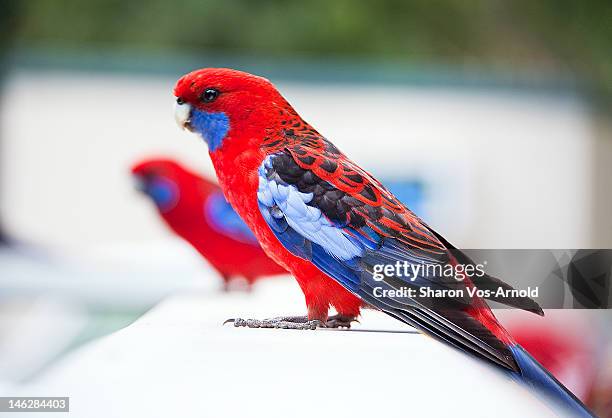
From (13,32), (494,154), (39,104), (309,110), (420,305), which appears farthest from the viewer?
(13,32)

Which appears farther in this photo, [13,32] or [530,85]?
[13,32]

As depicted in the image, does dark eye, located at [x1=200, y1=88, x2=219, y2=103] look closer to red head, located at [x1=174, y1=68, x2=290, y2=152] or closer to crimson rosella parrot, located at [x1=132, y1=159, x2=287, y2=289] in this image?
red head, located at [x1=174, y1=68, x2=290, y2=152]

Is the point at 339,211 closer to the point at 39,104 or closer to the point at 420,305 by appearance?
the point at 420,305

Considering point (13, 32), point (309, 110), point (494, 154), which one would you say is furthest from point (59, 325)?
point (13, 32)

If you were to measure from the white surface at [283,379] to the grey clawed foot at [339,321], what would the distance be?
0.08 ft

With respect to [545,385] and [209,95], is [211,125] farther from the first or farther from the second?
[545,385]

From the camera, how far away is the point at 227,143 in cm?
60

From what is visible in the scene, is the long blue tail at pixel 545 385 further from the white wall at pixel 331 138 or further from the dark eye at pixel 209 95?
the white wall at pixel 331 138

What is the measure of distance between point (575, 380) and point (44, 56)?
2.43m

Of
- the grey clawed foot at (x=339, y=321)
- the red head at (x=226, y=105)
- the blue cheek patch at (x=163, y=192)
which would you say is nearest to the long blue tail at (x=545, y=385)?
the grey clawed foot at (x=339, y=321)

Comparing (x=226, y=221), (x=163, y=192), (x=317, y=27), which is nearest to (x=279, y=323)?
(x=226, y=221)

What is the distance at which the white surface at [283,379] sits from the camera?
Result: 545mm

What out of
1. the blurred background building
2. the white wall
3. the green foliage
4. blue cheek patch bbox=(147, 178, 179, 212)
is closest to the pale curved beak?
the blurred background building

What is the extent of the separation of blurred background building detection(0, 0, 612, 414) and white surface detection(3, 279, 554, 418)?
0.20m
